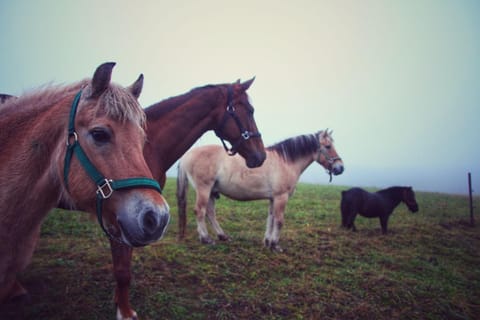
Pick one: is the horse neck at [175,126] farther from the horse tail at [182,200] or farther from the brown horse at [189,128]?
the horse tail at [182,200]

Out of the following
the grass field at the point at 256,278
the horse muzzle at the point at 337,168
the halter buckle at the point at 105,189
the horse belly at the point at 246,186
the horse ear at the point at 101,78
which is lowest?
the grass field at the point at 256,278

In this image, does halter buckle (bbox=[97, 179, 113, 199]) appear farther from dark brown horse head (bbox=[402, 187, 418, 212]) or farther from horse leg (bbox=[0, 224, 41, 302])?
dark brown horse head (bbox=[402, 187, 418, 212])

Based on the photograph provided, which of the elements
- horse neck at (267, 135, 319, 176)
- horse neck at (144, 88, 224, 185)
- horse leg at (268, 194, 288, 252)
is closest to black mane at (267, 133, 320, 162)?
horse neck at (267, 135, 319, 176)

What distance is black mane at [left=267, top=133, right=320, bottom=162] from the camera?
7.09 meters

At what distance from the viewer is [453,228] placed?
31.8 feet

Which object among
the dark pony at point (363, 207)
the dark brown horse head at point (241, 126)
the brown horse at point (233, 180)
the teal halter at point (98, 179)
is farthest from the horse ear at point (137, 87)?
the dark pony at point (363, 207)

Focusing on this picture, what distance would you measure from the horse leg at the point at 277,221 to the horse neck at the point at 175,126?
323 centimetres

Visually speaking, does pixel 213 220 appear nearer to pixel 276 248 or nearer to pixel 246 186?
pixel 246 186

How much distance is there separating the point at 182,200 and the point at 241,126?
2946 millimetres

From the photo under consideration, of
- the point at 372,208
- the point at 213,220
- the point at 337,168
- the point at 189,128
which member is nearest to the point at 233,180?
the point at 213,220

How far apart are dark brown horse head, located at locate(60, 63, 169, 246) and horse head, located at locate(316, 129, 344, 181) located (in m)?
6.70

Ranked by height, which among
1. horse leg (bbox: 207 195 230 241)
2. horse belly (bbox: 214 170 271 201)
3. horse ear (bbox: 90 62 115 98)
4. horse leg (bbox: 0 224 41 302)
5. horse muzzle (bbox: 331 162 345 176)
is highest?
horse ear (bbox: 90 62 115 98)

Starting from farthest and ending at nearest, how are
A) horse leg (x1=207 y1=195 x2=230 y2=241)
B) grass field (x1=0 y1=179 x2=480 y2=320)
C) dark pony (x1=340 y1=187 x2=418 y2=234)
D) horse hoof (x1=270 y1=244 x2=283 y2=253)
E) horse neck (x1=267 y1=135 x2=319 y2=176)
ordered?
dark pony (x1=340 y1=187 x2=418 y2=234), horse neck (x1=267 y1=135 x2=319 y2=176), horse leg (x1=207 y1=195 x2=230 y2=241), horse hoof (x1=270 y1=244 x2=283 y2=253), grass field (x1=0 y1=179 x2=480 y2=320)

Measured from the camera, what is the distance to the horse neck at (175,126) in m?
3.51
